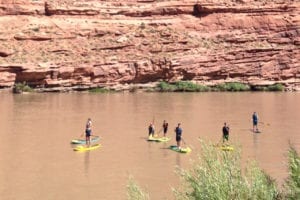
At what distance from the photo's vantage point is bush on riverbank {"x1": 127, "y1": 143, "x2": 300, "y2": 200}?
628 cm

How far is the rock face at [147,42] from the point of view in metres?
52.9

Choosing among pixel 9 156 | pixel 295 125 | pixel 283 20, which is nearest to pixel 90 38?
pixel 283 20

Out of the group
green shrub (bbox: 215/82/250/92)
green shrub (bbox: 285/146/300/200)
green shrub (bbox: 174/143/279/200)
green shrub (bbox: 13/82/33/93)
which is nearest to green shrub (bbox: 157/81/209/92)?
green shrub (bbox: 215/82/250/92)

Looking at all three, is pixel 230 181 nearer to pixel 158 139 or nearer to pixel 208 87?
pixel 158 139

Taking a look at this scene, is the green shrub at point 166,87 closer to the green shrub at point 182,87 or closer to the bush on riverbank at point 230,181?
the green shrub at point 182,87

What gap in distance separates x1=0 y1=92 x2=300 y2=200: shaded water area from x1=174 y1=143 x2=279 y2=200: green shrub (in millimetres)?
1744

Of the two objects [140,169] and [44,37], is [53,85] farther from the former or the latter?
[140,169]

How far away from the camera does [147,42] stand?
57219 mm

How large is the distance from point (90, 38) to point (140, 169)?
44.0m

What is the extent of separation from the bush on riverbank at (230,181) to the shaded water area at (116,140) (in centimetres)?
169

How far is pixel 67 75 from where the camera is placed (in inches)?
2047

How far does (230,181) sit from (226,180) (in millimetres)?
72

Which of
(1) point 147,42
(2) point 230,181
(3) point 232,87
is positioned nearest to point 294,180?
(2) point 230,181

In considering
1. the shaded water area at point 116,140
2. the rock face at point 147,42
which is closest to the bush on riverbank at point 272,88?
the rock face at point 147,42
